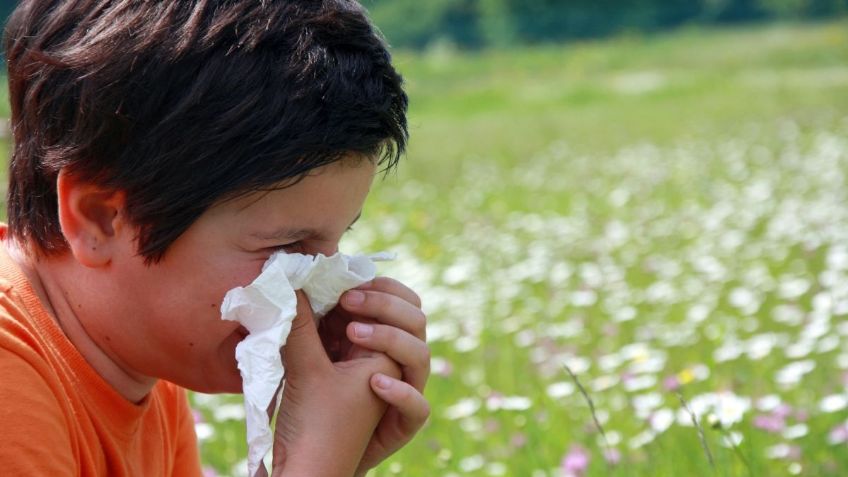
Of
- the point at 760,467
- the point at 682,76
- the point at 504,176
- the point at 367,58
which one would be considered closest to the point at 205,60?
the point at 367,58

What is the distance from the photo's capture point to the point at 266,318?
134cm

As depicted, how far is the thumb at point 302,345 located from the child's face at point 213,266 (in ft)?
0.20

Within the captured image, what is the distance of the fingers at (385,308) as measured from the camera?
146 cm

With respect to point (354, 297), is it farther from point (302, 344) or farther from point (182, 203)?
point (182, 203)

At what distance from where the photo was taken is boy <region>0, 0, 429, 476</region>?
1.31 metres

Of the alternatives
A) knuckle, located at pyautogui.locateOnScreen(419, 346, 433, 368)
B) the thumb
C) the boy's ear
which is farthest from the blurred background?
the boy's ear

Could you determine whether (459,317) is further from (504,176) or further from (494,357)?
(504,176)

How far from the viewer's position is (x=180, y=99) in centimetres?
131

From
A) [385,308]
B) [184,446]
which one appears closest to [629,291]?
[184,446]

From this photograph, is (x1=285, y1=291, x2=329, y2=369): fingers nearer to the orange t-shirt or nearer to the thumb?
the thumb

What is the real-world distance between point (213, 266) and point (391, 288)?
0.85ft

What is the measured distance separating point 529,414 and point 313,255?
1.02 m

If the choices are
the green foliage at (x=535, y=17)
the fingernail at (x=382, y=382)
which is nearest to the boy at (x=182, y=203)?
the fingernail at (x=382, y=382)

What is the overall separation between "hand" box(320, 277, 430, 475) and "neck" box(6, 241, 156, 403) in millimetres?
253
